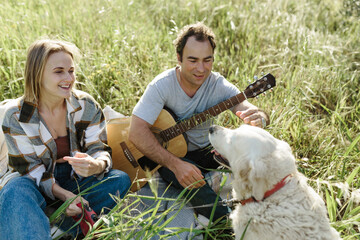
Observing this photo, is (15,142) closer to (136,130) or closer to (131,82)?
(136,130)

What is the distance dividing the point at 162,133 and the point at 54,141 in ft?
3.26

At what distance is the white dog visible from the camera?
2029 mm

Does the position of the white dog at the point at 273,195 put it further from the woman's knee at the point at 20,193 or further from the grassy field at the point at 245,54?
the woman's knee at the point at 20,193

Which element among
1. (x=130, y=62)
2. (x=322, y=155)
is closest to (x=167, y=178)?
(x=322, y=155)

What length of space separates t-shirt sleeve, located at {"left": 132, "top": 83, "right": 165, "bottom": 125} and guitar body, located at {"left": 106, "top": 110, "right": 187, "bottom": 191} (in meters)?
0.13

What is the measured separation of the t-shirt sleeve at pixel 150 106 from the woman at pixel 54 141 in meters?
0.45

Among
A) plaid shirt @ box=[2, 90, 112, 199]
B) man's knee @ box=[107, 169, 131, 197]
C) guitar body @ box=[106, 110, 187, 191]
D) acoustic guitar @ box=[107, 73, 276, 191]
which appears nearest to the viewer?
plaid shirt @ box=[2, 90, 112, 199]

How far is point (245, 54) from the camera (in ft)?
15.2

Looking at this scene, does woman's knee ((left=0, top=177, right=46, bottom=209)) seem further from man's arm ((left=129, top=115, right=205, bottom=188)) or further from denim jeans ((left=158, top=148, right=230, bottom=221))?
denim jeans ((left=158, top=148, right=230, bottom=221))

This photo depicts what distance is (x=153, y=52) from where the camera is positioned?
180 inches

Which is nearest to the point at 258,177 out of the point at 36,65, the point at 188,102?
the point at 188,102

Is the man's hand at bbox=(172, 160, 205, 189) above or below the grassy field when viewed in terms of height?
below

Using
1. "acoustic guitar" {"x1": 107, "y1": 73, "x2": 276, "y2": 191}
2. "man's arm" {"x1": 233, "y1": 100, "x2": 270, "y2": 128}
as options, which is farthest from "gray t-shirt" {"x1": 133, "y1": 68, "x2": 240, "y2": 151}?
"man's arm" {"x1": 233, "y1": 100, "x2": 270, "y2": 128}

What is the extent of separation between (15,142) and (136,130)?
1002 millimetres
